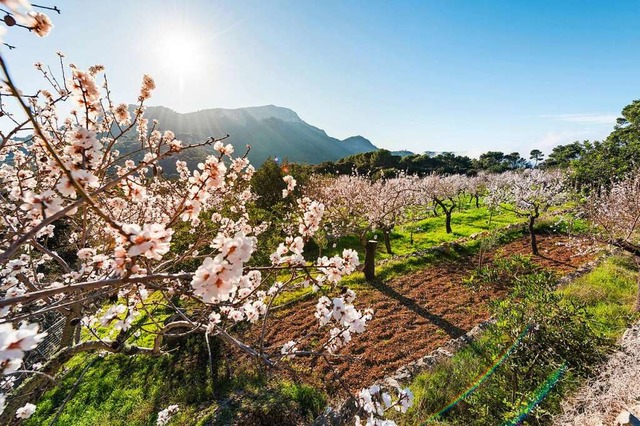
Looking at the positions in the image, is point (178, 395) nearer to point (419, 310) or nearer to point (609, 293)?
point (419, 310)

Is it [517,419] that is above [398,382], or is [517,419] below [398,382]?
above

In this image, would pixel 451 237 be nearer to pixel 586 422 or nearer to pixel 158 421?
pixel 586 422

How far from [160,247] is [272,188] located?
2075 cm

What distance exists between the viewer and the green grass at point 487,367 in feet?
14.7

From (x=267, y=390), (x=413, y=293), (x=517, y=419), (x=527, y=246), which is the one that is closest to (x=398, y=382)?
(x=517, y=419)

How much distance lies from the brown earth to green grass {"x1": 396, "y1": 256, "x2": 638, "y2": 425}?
33.6 inches

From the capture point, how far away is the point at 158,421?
5.20 m

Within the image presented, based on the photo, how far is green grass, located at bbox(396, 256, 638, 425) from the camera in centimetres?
449

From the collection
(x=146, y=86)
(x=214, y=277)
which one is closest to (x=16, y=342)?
(x=214, y=277)

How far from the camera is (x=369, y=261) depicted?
10.1m

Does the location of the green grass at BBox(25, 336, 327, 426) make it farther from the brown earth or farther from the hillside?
the hillside

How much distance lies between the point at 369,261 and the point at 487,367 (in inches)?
200

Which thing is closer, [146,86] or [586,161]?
[146,86]

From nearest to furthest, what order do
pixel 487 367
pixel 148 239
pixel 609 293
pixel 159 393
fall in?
pixel 148 239 < pixel 487 367 < pixel 159 393 < pixel 609 293
